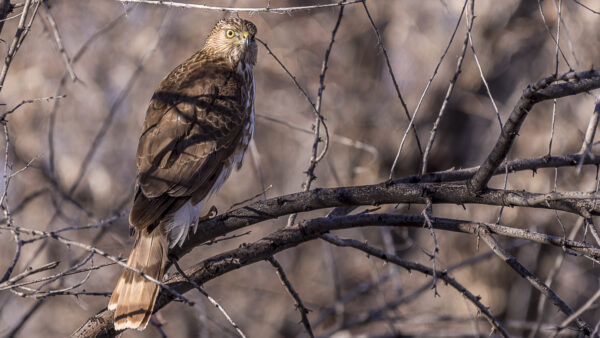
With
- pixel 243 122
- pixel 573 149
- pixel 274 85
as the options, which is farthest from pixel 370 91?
pixel 243 122

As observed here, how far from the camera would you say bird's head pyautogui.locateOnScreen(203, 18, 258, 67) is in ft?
15.4

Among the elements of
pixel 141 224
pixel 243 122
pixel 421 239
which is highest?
pixel 421 239

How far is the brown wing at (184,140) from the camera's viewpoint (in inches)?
146

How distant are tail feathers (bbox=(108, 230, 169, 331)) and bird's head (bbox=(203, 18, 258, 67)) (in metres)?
1.51

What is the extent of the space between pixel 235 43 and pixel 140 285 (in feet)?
6.27

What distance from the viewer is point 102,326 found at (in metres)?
3.34

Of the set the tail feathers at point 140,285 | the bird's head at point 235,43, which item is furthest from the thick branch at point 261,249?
the bird's head at point 235,43

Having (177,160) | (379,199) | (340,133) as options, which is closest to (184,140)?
(177,160)

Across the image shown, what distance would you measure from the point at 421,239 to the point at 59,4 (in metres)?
5.53

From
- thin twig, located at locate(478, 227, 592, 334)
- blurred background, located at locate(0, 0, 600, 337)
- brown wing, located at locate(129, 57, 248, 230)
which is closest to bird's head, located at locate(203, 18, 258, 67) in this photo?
brown wing, located at locate(129, 57, 248, 230)

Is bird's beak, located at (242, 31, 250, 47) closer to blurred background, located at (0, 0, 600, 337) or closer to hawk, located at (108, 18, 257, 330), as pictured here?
hawk, located at (108, 18, 257, 330)

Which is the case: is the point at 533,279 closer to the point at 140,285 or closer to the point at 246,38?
the point at 140,285

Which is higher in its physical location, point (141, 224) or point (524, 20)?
point (524, 20)

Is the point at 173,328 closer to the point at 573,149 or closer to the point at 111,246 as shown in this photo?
the point at 111,246
